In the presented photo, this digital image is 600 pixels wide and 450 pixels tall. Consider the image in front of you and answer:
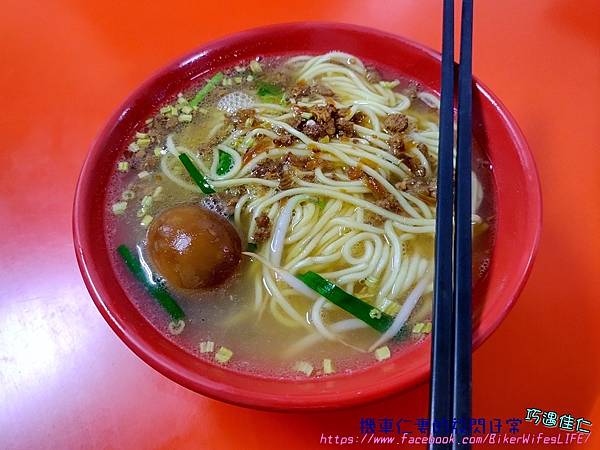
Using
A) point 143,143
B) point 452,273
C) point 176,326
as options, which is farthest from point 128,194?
point 452,273

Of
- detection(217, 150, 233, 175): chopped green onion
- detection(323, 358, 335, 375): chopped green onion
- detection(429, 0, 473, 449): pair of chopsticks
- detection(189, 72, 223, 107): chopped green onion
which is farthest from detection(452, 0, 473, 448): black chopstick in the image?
detection(189, 72, 223, 107): chopped green onion

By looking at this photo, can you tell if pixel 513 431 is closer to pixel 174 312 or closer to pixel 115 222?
pixel 174 312

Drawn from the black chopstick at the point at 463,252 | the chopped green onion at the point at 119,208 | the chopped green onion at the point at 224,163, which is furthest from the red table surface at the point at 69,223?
the chopped green onion at the point at 224,163

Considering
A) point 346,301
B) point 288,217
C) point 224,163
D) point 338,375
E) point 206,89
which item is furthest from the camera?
point 206,89

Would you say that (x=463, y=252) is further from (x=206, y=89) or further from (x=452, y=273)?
(x=206, y=89)

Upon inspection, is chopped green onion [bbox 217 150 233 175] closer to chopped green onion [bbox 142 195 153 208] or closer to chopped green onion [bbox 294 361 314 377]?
chopped green onion [bbox 142 195 153 208]

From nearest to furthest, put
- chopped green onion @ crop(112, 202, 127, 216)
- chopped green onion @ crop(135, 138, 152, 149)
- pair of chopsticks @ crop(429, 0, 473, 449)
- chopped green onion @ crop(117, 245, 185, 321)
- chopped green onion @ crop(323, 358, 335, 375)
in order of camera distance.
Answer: pair of chopsticks @ crop(429, 0, 473, 449) < chopped green onion @ crop(323, 358, 335, 375) < chopped green onion @ crop(117, 245, 185, 321) < chopped green onion @ crop(112, 202, 127, 216) < chopped green onion @ crop(135, 138, 152, 149)
